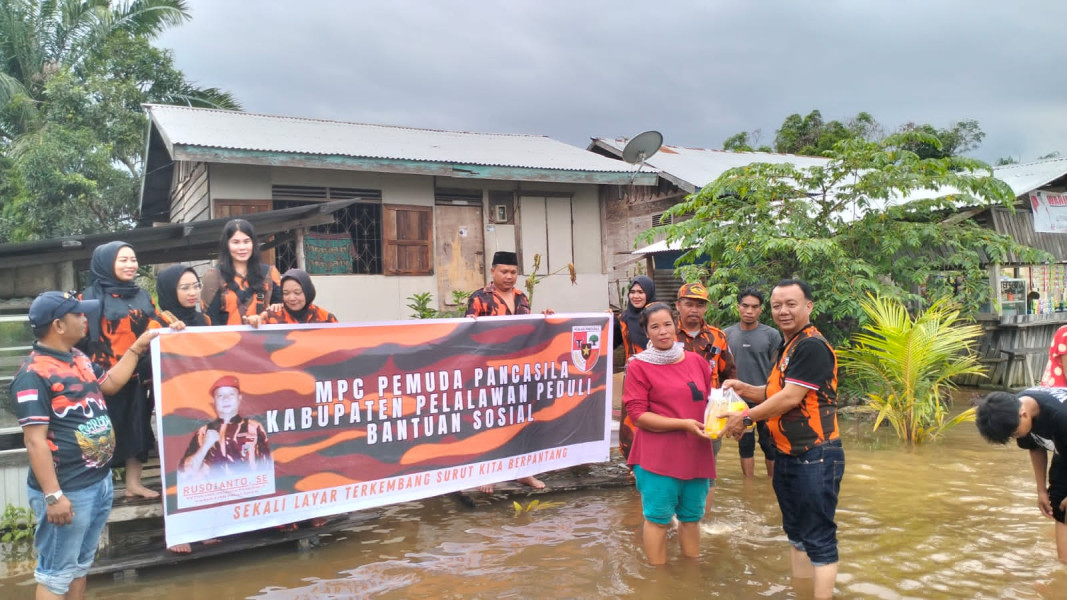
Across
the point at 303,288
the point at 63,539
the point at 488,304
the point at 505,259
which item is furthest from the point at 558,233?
the point at 63,539

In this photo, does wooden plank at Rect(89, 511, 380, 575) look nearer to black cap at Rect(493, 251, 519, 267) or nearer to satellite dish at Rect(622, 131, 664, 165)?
black cap at Rect(493, 251, 519, 267)

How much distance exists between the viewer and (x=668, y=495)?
384 centimetres

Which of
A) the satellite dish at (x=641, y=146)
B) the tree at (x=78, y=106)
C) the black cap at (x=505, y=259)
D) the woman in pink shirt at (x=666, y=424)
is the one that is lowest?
the woman in pink shirt at (x=666, y=424)

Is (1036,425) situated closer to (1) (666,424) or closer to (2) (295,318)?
(1) (666,424)

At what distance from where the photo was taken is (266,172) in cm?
984

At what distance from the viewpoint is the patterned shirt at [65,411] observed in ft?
9.75

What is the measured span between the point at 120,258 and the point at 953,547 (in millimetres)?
5460

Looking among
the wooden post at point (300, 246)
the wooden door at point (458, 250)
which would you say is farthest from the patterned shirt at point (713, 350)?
the wooden door at point (458, 250)

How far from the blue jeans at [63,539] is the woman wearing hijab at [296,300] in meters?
1.62

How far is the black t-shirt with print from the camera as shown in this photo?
11.0ft

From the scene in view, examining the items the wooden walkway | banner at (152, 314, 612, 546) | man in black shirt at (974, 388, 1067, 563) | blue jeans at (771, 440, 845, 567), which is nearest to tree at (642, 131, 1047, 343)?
banner at (152, 314, 612, 546)

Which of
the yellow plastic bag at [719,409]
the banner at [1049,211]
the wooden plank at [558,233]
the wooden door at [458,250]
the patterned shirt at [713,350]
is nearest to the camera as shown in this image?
the yellow plastic bag at [719,409]

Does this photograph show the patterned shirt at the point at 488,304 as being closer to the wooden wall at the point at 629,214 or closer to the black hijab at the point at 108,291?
the black hijab at the point at 108,291

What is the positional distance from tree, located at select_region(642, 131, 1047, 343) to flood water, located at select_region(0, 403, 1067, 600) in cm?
366
